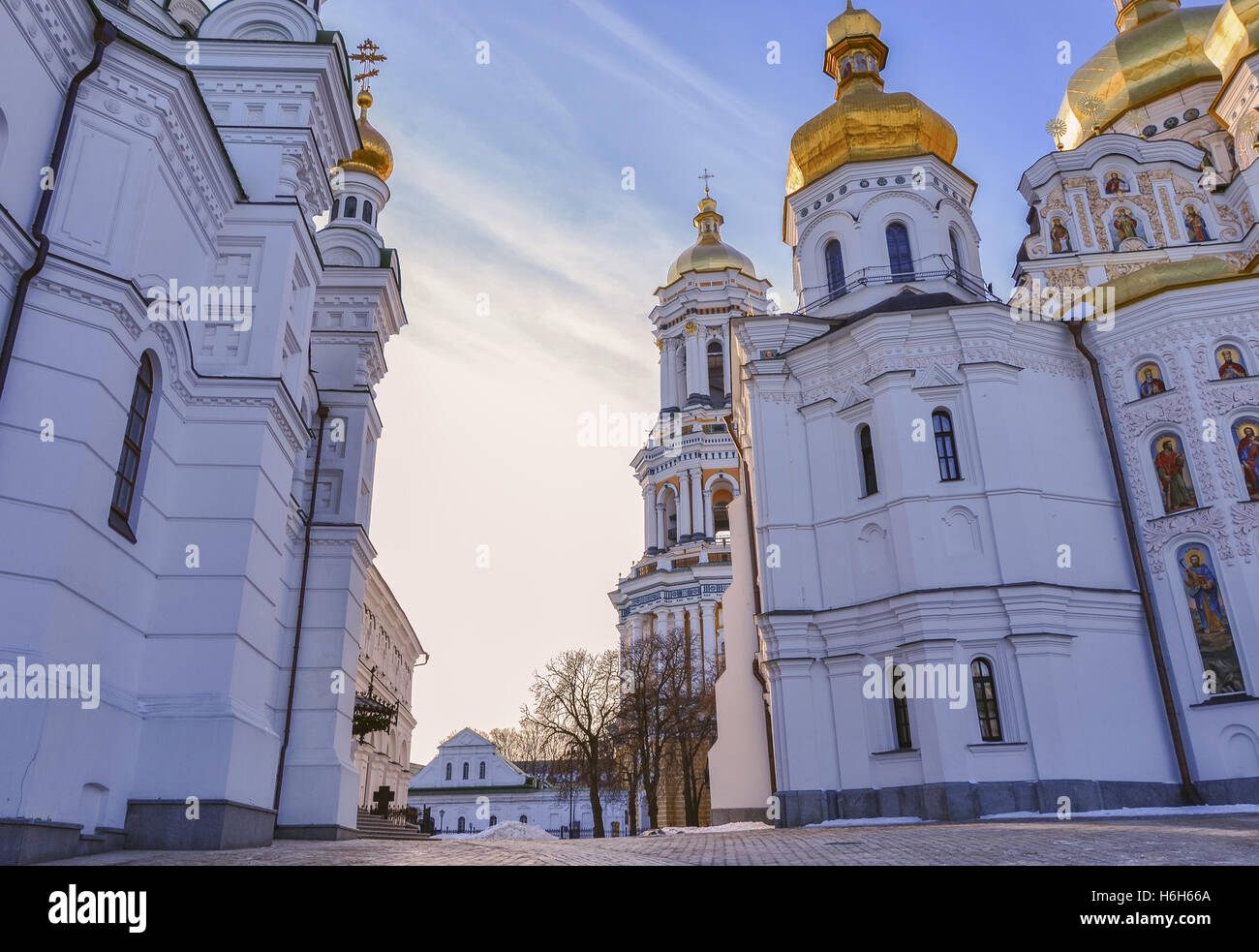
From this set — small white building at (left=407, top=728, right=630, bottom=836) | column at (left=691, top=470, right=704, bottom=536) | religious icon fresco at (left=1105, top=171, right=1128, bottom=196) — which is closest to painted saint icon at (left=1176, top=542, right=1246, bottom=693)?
religious icon fresco at (left=1105, top=171, right=1128, bottom=196)

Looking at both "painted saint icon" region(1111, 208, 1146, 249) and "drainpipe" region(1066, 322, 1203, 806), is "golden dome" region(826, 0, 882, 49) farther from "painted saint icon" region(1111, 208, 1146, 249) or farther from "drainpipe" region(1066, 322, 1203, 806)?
"drainpipe" region(1066, 322, 1203, 806)

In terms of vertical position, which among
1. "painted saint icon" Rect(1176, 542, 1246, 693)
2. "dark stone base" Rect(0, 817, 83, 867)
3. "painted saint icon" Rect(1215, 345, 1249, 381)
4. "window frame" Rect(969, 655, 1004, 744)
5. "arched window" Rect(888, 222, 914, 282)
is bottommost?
"dark stone base" Rect(0, 817, 83, 867)

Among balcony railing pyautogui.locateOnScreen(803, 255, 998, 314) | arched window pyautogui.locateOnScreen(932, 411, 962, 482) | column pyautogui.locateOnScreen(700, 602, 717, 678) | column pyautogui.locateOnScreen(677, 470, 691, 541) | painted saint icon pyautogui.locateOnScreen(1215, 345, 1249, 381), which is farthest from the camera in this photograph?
column pyautogui.locateOnScreen(677, 470, 691, 541)

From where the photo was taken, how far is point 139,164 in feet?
32.8

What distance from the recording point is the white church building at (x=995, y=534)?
17.4 metres

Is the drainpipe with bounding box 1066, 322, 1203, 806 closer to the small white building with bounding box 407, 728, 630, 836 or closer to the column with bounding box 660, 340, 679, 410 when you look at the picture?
the column with bounding box 660, 340, 679, 410

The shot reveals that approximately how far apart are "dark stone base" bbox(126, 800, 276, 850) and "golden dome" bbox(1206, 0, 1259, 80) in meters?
30.8

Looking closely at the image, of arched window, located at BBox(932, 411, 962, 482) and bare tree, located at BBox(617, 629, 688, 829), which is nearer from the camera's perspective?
arched window, located at BBox(932, 411, 962, 482)

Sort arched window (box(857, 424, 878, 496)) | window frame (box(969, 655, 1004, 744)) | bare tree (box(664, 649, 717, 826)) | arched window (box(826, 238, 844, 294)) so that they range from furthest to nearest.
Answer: bare tree (box(664, 649, 717, 826)) → arched window (box(826, 238, 844, 294)) → arched window (box(857, 424, 878, 496)) → window frame (box(969, 655, 1004, 744))

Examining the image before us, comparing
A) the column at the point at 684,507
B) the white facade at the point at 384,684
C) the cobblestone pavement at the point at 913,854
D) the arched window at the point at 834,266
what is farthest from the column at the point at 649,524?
the cobblestone pavement at the point at 913,854

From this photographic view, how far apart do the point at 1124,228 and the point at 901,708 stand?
51.0 feet

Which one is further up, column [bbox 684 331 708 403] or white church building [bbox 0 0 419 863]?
column [bbox 684 331 708 403]

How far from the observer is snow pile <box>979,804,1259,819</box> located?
15.6 meters

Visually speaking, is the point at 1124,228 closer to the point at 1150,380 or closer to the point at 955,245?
the point at 955,245
